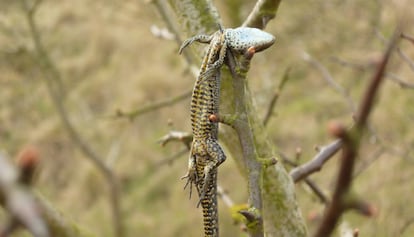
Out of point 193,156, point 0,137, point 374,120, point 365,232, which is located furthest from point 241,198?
point 193,156

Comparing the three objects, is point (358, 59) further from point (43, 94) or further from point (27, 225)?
point (27, 225)

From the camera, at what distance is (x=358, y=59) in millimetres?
4848

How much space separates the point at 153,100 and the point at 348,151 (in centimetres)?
635

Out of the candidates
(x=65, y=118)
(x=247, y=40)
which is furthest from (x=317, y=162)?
(x=65, y=118)

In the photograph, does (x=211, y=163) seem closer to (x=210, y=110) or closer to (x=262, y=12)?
(x=210, y=110)

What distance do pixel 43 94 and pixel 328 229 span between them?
24.2 ft

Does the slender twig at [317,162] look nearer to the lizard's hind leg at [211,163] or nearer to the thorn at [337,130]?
the lizard's hind leg at [211,163]

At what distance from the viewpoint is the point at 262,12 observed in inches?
37.7

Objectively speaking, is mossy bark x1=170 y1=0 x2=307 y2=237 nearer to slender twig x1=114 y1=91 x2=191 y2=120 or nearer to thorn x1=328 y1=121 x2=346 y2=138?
thorn x1=328 y1=121 x2=346 y2=138

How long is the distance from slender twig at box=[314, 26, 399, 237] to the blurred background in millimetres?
2961

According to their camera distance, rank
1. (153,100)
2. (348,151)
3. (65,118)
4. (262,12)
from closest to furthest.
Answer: (348,151) → (262,12) → (65,118) → (153,100)

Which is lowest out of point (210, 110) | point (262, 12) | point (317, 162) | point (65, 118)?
point (317, 162)

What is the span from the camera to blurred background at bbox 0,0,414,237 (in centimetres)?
421

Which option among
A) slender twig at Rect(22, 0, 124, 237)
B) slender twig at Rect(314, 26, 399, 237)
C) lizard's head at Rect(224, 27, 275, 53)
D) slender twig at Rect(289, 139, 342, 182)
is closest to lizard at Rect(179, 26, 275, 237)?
lizard's head at Rect(224, 27, 275, 53)
